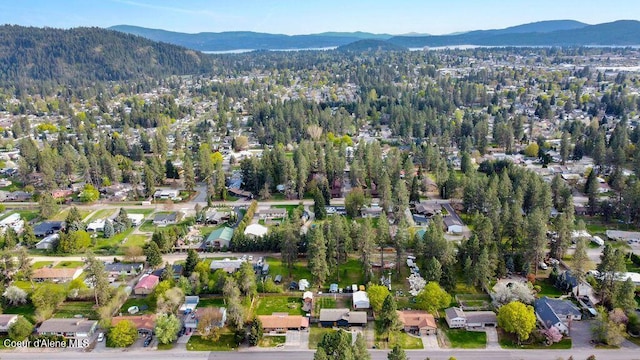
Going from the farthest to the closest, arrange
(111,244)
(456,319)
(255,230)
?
(111,244), (255,230), (456,319)

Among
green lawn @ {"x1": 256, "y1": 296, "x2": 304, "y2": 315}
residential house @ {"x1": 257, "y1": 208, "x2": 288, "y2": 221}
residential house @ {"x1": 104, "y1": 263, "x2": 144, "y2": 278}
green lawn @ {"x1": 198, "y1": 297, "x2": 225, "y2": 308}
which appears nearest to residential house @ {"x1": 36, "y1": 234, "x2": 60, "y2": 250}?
residential house @ {"x1": 104, "y1": 263, "x2": 144, "y2": 278}

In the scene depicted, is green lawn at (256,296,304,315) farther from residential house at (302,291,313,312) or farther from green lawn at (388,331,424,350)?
green lawn at (388,331,424,350)

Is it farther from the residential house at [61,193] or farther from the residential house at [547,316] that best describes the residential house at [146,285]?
the residential house at [547,316]

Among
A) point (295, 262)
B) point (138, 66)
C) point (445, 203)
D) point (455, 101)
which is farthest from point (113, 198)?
point (138, 66)

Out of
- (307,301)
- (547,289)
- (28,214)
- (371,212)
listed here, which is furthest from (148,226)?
(547,289)

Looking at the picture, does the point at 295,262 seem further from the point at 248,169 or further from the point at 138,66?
the point at 138,66

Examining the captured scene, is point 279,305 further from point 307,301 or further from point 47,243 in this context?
point 47,243

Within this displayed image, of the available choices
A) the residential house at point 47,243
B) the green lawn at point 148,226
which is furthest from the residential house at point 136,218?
the residential house at point 47,243
